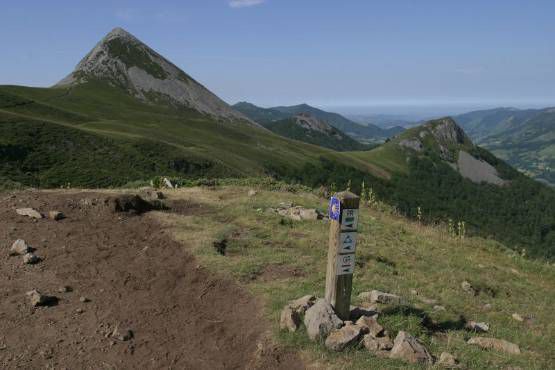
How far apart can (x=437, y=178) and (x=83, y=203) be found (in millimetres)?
159949

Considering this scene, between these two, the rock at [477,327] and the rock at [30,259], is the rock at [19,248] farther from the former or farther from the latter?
the rock at [477,327]

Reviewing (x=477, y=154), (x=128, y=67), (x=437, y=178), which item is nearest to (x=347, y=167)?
(x=437, y=178)

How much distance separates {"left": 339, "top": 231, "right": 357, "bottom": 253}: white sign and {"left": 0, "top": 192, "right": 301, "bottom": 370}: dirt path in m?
2.13

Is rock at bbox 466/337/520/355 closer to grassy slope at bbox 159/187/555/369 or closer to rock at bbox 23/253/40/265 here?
grassy slope at bbox 159/187/555/369

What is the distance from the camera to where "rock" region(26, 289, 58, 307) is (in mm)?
9508

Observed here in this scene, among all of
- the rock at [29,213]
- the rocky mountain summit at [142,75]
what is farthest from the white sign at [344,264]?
the rocky mountain summit at [142,75]

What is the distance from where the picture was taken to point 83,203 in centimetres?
1573

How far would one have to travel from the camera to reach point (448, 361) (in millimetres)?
7441

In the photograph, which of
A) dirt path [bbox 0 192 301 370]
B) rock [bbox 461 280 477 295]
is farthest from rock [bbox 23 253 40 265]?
rock [bbox 461 280 477 295]

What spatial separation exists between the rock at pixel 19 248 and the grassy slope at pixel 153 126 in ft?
151

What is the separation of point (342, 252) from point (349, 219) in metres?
0.63

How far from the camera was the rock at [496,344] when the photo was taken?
27.6 ft

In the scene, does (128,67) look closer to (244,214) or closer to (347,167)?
(347,167)

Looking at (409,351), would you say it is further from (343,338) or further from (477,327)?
(477,327)
